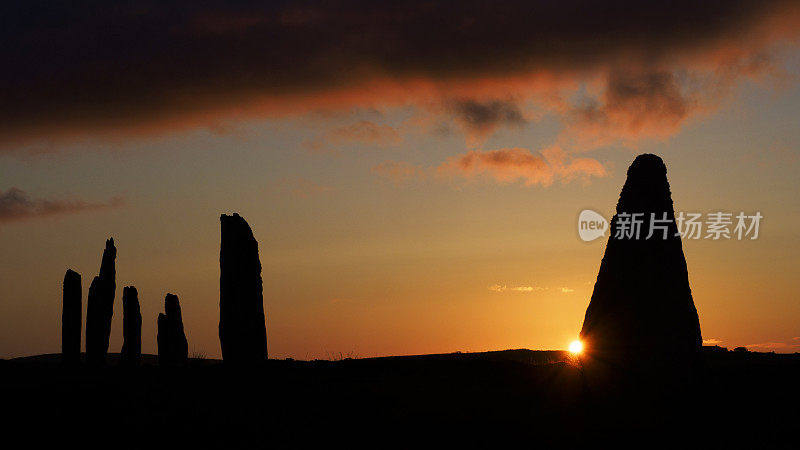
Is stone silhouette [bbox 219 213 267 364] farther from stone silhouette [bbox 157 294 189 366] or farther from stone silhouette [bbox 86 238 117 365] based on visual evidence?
stone silhouette [bbox 86 238 117 365]

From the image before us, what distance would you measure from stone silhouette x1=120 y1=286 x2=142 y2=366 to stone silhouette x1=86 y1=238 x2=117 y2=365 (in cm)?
91

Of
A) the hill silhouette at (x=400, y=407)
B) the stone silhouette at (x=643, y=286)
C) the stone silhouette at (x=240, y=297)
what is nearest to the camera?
the hill silhouette at (x=400, y=407)

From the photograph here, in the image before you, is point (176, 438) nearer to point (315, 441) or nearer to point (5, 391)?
point (315, 441)

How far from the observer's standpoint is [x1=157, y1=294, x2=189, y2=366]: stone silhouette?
3344 cm

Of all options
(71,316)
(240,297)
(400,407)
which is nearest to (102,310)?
(71,316)

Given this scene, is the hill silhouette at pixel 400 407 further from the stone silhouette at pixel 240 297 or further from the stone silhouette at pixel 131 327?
the stone silhouette at pixel 131 327

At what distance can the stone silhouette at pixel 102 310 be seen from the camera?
1296 inches

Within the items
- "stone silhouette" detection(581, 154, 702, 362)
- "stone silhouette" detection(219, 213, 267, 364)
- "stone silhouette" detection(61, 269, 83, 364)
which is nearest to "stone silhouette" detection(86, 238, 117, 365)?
"stone silhouette" detection(61, 269, 83, 364)

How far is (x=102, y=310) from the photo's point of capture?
32875mm

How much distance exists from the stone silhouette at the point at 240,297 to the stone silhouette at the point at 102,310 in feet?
25.7

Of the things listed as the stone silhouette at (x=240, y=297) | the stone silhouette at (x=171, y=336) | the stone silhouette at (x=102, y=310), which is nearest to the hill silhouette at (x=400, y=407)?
the stone silhouette at (x=240, y=297)

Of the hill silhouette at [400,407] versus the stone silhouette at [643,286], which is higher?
the stone silhouette at [643,286]

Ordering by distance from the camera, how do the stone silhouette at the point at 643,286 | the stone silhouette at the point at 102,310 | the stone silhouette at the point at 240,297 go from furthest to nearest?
1. the stone silhouette at the point at 102,310
2. the stone silhouette at the point at 240,297
3. the stone silhouette at the point at 643,286

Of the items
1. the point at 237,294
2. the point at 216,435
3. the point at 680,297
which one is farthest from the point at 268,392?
the point at 680,297
